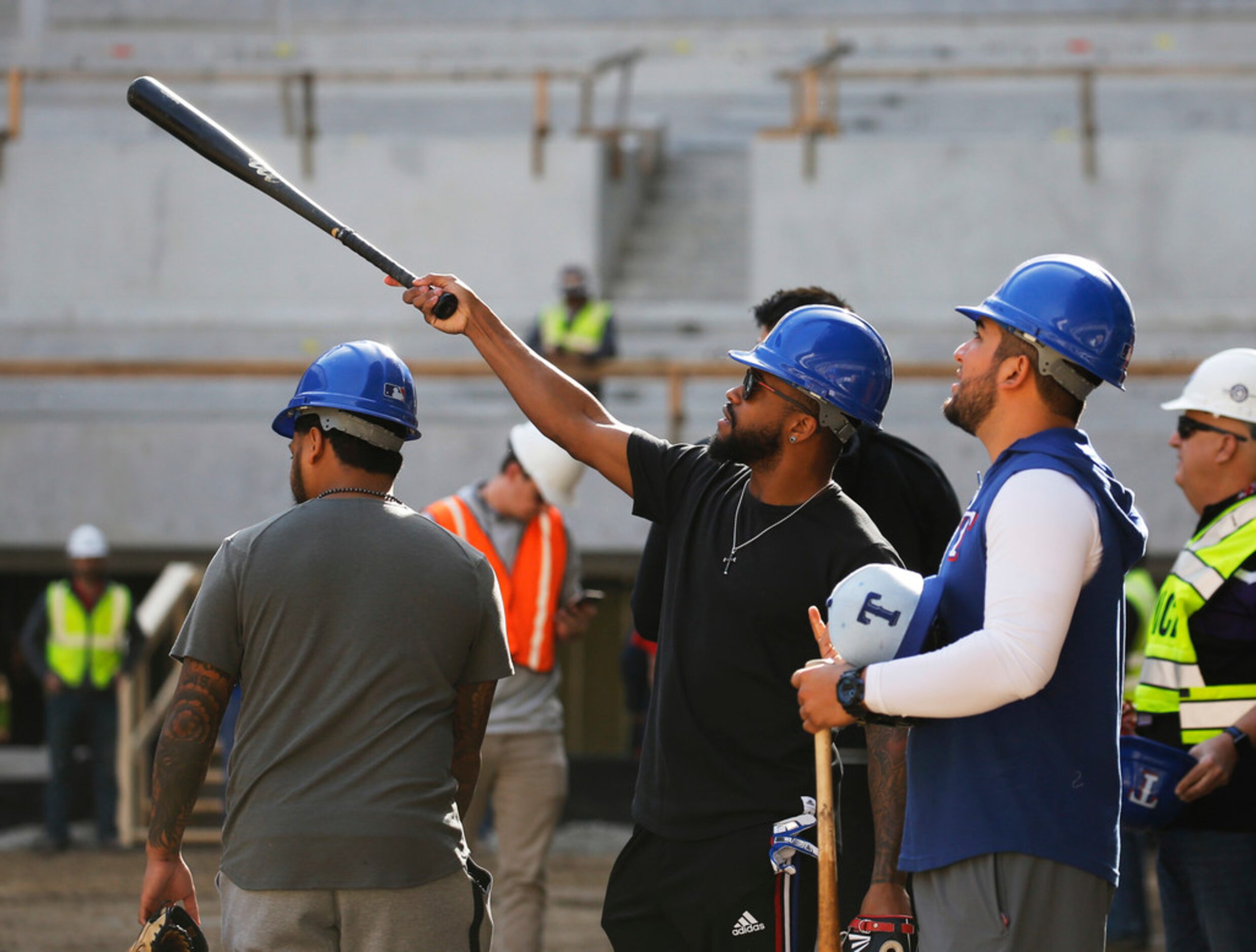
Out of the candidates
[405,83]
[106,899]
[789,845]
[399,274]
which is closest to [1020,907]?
[789,845]

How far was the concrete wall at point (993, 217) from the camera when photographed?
13414 millimetres

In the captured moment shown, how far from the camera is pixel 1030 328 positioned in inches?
125

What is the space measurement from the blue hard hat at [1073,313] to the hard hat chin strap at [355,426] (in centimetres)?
122

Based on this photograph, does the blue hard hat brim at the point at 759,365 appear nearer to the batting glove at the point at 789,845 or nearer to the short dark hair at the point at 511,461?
the batting glove at the point at 789,845

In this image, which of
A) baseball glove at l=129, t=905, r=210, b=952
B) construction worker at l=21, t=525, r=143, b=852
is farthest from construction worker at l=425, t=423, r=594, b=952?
construction worker at l=21, t=525, r=143, b=852

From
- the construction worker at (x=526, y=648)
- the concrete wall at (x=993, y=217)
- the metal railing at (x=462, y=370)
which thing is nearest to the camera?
the construction worker at (x=526, y=648)

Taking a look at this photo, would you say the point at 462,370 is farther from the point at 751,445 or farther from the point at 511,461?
the point at 751,445

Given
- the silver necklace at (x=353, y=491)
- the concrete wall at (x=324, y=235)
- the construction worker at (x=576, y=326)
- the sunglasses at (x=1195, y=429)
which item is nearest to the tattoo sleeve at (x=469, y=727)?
the silver necklace at (x=353, y=491)

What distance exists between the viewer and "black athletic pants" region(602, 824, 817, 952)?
3.58 m

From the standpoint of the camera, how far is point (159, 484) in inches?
473

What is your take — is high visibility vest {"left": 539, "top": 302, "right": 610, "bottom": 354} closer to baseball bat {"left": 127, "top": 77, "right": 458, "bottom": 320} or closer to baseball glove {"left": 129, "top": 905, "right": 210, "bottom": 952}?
baseball bat {"left": 127, "top": 77, "right": 458, "bottom": 320}

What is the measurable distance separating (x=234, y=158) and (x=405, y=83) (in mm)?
14465

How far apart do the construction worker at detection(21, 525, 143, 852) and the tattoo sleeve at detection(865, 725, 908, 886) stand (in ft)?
27.5

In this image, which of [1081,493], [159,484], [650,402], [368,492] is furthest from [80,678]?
[1081,493]
